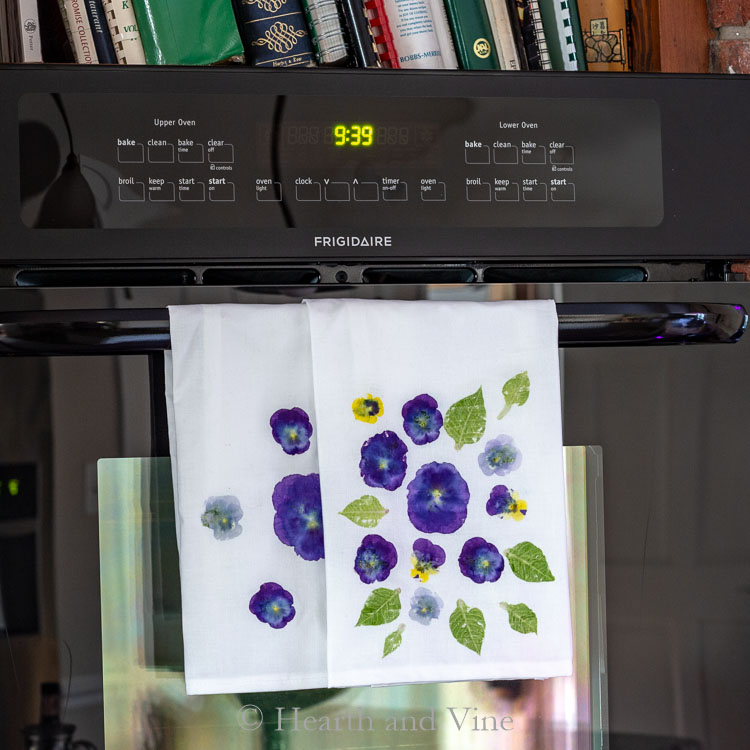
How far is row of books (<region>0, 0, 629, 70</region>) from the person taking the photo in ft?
2.34

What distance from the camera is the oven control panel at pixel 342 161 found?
621mm

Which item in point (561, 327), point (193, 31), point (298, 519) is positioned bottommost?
point (298, 519)

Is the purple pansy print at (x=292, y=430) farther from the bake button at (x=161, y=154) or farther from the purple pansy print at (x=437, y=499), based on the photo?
the bake button at (x=161, y=154)

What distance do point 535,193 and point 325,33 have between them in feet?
0.83

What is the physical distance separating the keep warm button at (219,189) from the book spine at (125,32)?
176mm

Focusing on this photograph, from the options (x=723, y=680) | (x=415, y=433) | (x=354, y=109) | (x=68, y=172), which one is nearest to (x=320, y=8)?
(x=354, y=109)

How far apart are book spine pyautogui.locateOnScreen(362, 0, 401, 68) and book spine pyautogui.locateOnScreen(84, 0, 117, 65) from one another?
22 cm

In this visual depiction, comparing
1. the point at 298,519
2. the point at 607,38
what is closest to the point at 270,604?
the point at 298,519

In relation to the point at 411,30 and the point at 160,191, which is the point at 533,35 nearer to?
the point at 411,30

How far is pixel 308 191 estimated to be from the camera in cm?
64

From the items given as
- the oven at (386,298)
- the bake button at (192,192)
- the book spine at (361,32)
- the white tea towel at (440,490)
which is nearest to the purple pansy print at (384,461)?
the white tea towel at (440,490)

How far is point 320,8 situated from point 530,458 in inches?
17.2

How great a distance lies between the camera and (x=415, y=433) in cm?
60

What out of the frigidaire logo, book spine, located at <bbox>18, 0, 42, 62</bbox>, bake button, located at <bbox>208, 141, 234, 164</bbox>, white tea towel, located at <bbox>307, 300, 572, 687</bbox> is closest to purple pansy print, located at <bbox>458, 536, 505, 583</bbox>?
white tea towel, located at <bbox>307, 300, 572, 687</bbox>
